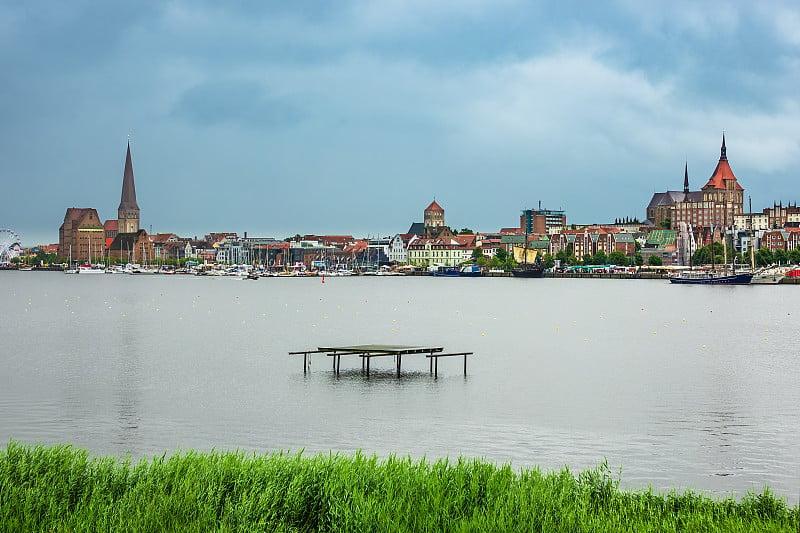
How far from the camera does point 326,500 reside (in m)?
14.7

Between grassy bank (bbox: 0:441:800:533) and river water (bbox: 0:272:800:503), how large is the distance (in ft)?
15.1

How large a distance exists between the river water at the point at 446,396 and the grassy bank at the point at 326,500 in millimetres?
4617

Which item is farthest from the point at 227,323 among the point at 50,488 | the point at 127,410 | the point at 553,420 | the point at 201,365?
the point at 50,488

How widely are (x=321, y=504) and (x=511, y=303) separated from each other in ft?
311

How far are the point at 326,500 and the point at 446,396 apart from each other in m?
18.1

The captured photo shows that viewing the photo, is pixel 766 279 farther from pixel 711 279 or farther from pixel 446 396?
pixel 446 396

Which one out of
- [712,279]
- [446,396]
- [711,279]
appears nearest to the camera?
[446,396]

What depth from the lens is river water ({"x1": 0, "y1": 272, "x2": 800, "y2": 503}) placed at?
23766 mm

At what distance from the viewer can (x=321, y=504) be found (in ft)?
48.4

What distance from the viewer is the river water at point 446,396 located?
23766 millimetres

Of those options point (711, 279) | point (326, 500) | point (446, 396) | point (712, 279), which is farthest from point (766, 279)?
point (326, 500)

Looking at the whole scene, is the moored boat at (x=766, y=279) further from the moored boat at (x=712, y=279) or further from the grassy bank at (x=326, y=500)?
the grassy bank at (x=326, y=500)

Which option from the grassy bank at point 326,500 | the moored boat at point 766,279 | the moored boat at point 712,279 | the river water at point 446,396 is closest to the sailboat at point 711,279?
the moored boat at point 712,279

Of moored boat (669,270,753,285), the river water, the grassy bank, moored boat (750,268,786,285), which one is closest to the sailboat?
moored boat (669,270,753,285)
